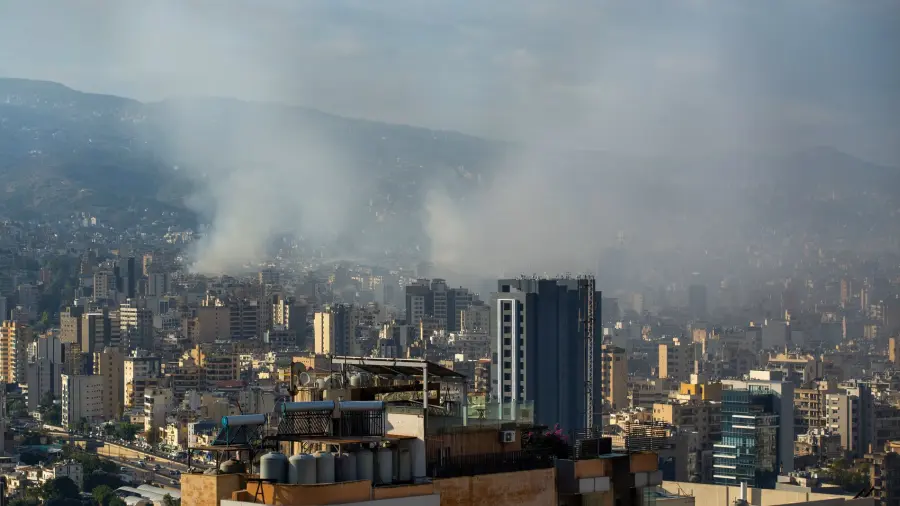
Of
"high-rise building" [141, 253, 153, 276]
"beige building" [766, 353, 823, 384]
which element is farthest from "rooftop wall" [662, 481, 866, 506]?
"high-rise building" [141, 253, 153, 276]

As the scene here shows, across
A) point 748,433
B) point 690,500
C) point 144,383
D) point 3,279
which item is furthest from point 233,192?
point 690,500

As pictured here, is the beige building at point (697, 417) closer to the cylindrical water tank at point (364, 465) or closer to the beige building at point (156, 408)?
the beige building at point (156, 408)

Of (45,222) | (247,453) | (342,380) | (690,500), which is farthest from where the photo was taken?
(45,222)

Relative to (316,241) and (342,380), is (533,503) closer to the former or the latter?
(342,380)

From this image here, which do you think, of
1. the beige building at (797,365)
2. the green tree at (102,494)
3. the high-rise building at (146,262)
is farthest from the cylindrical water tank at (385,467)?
the high-rise building at (146,262)

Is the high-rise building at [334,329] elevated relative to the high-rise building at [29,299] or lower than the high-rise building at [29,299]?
lower

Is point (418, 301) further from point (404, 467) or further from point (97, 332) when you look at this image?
point (404, 467)

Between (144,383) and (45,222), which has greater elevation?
(45,222)
